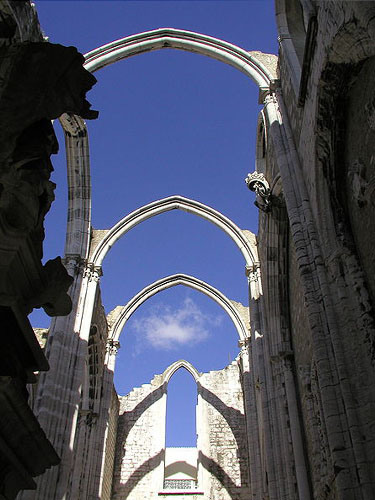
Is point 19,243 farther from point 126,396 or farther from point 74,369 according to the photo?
point 126,396

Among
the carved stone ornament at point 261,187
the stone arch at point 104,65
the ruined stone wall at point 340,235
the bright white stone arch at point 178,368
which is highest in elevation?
the stone arch at point 104,65

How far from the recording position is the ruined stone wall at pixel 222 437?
16.3 m

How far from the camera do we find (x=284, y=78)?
8391mm

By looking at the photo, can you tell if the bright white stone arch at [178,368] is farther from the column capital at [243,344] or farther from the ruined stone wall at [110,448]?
the column capital at [243,344]

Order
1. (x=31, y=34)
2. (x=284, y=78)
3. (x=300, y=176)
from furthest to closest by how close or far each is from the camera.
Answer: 1. (x=284, y=78)
2. (x=300, y=176)
3. (x=31, y=34)

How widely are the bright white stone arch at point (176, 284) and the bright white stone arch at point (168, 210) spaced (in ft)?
11.1

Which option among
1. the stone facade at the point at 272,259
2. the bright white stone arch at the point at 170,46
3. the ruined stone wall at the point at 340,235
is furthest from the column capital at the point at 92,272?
the ruined stone wall at the point at 340,235

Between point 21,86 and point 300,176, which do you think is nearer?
point 21,86

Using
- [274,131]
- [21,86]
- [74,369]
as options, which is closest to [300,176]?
[274,131]

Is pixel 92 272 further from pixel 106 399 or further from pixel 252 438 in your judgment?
pixel 252 438

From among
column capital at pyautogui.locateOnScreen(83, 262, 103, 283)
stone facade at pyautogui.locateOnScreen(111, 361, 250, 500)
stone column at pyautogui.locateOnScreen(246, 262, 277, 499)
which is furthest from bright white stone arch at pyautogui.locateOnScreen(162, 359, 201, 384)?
column capital at pyautogui.locateOnScreen(83, 262, 103, 283)

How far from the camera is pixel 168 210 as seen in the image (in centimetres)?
1563

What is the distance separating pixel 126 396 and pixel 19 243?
1678 centimetres

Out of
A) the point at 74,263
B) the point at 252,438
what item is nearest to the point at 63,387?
the point at 74,263
